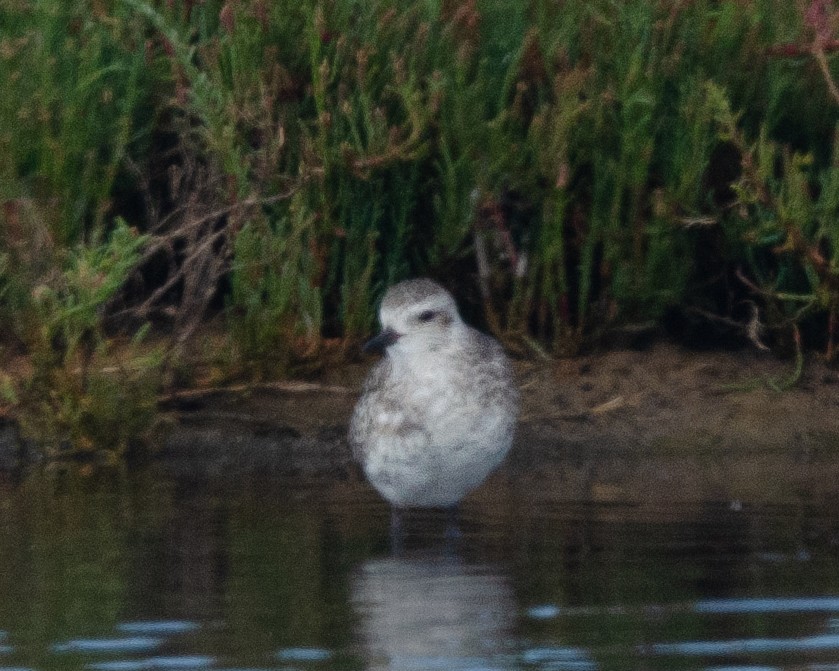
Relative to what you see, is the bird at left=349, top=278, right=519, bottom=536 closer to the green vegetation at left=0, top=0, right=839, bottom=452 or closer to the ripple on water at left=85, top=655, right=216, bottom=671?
the green vegetation at left=0, top=0, right=839, bottom=452

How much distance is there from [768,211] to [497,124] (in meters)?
1.27

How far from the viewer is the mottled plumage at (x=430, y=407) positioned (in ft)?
26.0

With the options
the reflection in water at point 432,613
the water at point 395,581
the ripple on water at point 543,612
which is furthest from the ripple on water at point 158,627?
the ripple on water at point 543,612

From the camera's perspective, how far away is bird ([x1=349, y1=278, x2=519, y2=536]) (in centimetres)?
792

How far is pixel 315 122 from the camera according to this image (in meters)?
9.47

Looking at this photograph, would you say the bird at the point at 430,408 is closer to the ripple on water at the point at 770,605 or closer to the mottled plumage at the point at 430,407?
the mottled plumage at the point at 430,407

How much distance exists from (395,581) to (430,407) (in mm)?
1030

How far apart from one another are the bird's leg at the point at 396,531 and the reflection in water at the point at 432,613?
19 cm

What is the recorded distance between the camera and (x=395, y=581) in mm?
7102

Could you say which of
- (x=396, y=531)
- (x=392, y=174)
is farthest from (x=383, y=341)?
(x=392, y=174)

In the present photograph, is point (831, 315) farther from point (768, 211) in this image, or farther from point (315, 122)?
point (315, 122)

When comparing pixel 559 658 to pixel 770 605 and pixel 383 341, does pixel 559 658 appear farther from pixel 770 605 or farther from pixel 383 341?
pixel 383 341

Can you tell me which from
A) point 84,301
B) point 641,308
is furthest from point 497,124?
point 84,301

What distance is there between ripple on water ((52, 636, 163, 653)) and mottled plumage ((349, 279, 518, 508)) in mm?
1933
